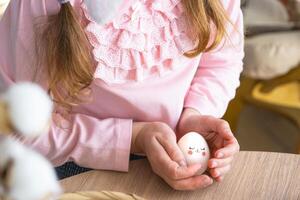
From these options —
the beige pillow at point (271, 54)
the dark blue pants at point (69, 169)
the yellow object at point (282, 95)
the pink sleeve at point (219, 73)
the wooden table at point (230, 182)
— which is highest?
the wooden table at point (230, 182)

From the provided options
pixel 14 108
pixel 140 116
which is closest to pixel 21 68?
pixel 140 116

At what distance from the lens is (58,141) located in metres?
0.69

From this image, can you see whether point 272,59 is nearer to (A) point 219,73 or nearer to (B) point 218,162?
(A) point 219,73

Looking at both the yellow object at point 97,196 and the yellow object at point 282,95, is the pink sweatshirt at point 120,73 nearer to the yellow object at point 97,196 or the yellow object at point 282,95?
the yellow object at point 97,196

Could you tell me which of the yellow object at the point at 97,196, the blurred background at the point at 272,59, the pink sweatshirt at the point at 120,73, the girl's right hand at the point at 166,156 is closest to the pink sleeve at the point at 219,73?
the pink sweatshirt at the point at 120,73

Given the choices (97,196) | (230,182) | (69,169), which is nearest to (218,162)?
(230,182)

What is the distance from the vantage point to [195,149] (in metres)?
0.61

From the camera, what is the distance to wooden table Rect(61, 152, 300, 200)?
57 centimetres

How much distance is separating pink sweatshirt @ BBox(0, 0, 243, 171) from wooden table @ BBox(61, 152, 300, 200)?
2 centimetres

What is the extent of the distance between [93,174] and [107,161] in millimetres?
38

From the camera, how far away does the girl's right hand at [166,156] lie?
0.57 meters

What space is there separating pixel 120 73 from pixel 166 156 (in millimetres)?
144

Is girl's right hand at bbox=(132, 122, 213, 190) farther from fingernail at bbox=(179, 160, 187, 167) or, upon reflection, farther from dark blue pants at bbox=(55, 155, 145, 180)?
dark blue pants at bbox=(55, 155, 145, 180)

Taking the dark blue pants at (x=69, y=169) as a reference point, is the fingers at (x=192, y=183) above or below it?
above
